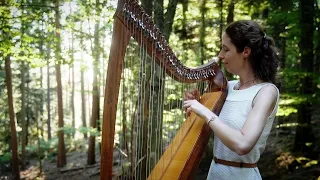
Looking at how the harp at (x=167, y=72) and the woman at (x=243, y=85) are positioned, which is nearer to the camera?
the harp at (x=167, y=72)

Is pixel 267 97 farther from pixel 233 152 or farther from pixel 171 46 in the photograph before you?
pixel 171 46

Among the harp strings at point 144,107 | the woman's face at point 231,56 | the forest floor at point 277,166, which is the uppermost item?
the woman's face at point 231,56

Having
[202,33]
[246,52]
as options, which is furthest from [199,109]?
[202,33]

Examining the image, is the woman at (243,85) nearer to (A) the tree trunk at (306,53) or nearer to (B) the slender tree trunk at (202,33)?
(A) the tree trunk at (306,53)

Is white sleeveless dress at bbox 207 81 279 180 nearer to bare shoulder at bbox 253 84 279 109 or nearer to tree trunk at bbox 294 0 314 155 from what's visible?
bare shoulder at bbox 253 84 279 109

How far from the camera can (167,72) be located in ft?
7.45

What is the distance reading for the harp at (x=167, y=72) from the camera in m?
1.26

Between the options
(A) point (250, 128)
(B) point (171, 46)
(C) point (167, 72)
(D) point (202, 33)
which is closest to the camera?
(A) point (250, 128)

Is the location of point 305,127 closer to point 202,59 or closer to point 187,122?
point 202,59

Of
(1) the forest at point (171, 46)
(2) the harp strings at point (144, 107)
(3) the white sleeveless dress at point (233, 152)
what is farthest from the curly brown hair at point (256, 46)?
(1) the forest at point (171, 46)

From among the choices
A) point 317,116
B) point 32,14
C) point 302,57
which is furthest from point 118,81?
point 317,116

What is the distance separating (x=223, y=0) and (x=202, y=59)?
1.73 metres

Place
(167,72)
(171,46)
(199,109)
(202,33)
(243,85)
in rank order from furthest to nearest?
(202,33) → (171,46) → (167,72) → (243,85) → (199,109)

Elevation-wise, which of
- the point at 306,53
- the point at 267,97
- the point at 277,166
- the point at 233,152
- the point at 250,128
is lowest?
the point at 277,166
